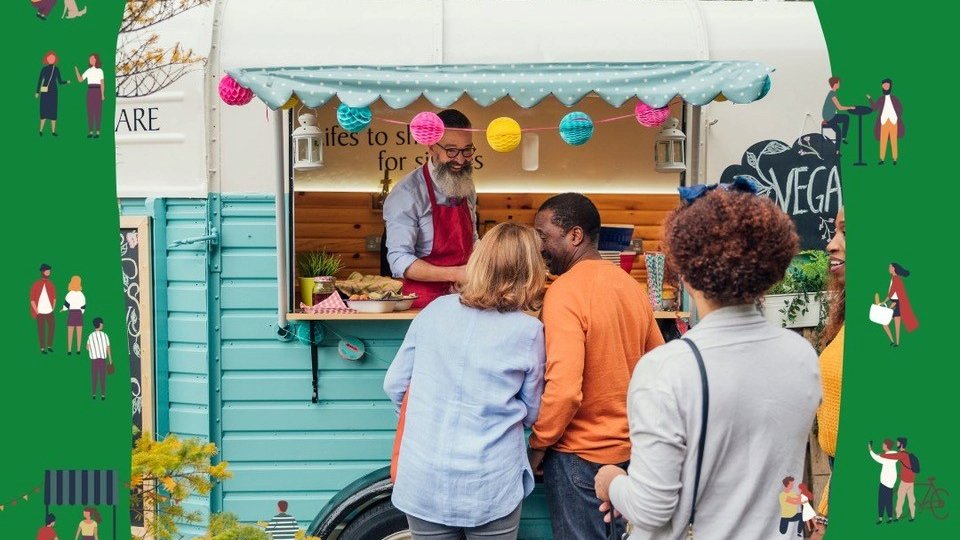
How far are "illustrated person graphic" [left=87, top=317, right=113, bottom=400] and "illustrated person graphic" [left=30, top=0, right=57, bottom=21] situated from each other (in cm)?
137

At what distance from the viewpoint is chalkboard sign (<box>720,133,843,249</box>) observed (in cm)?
573

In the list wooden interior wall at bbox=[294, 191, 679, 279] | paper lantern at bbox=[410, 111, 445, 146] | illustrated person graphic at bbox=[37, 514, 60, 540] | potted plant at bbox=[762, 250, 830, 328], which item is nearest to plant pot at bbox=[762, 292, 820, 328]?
potted plant at bbox=[762, 250, 830, 328]

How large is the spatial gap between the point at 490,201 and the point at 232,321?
8.00 feet

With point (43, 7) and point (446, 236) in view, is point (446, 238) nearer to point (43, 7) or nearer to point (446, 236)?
point (446, 236)

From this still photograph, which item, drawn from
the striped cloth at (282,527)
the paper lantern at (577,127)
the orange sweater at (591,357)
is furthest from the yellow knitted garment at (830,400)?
the striped cloth at (282,527)

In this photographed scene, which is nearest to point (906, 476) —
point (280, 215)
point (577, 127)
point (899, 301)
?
point (899, 301)

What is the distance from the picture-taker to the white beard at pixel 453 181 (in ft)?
18.9

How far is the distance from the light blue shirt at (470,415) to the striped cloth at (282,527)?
1315 millimetres

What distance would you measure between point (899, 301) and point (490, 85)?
2.25 m

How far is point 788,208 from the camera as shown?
5789 mm

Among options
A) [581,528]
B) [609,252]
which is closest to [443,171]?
[609,252]

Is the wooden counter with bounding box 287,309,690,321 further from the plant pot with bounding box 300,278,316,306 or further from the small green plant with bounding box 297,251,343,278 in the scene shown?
the small green plant with bounding box 297,251,343,278

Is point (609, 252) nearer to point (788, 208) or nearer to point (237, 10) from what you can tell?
point (788, 208)

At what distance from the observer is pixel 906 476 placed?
5215 mm
